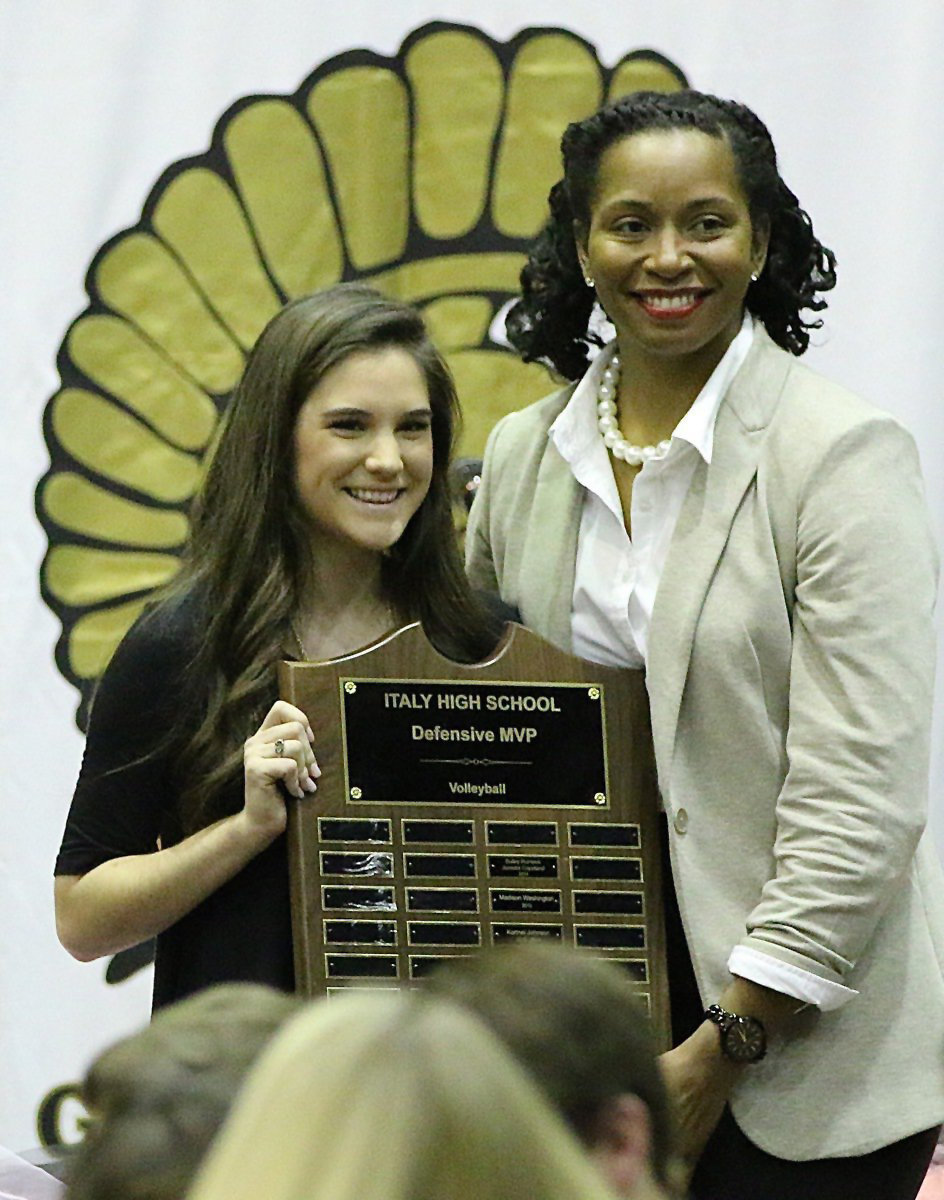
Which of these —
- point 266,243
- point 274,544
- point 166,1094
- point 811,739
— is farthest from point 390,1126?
point 266,243

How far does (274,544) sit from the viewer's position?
7.52ft

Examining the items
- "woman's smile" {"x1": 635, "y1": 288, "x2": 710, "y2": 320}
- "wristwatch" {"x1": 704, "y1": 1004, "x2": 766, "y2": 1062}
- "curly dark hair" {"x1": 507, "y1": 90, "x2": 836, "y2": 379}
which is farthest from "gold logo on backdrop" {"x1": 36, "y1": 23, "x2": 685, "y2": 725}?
"wristwatch" {"x1": 704, "y1": 1004, "x2": 766, "y2": 1062}

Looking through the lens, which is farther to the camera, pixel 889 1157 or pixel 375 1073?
pixel 889 1157

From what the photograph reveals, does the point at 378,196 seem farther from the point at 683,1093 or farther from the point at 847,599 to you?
the point at 683,1093

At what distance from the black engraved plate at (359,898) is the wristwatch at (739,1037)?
1.16 ft

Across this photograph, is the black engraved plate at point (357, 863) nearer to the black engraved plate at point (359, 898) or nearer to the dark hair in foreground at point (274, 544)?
the black engraved plate at point (359, 898)

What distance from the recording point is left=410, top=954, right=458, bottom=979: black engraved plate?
7.29 feet

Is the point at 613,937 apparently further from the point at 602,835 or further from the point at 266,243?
the point at 266,243

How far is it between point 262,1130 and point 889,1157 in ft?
4.71

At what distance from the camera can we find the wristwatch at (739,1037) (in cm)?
215

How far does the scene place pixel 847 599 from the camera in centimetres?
213

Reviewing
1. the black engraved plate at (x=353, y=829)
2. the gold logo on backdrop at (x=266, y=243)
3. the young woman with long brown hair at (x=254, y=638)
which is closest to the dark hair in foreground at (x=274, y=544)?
the young woman with long brown hair at (x=254, y=638)

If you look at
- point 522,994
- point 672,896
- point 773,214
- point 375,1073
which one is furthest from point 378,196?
point 375,1073

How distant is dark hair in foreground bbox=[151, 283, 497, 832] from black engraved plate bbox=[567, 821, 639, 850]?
225mm
